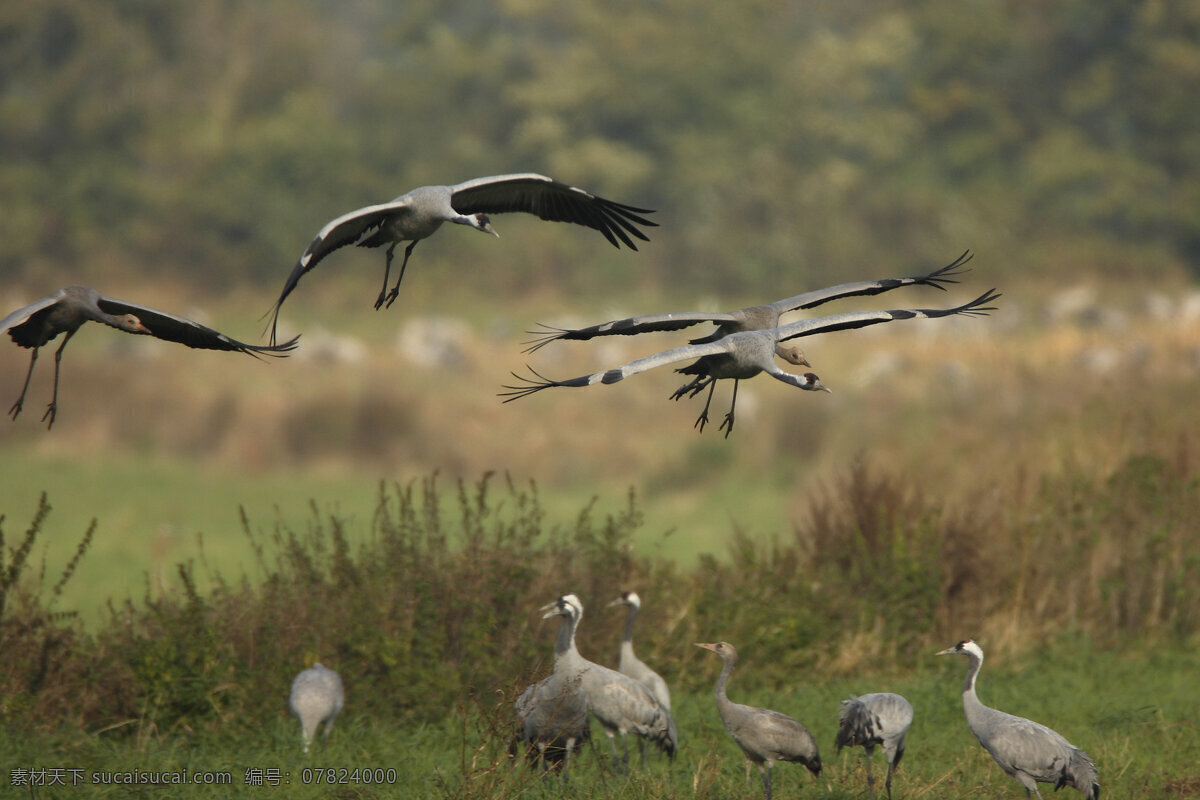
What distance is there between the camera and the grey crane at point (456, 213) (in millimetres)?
6414

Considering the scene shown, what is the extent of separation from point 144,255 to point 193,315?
3.89 m

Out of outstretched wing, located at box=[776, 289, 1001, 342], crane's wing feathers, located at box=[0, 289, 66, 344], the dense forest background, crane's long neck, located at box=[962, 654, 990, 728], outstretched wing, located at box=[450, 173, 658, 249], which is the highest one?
the dense forest background

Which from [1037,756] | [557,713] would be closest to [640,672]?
[557,713]

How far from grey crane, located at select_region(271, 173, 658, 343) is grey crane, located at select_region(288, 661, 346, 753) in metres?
2.29

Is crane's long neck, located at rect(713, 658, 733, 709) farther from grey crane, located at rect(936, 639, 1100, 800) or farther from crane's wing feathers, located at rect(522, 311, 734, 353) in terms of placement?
crane's wing feathers, located at rect(522, 311, 734, 353)

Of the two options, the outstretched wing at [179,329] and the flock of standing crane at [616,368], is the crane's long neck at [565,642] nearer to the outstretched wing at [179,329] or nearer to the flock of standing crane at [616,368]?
the flock of standing crane at [616,368]

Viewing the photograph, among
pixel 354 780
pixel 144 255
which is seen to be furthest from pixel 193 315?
pixel 354 780

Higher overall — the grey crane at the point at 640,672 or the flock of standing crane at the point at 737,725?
the grey crane at the point at 640,672

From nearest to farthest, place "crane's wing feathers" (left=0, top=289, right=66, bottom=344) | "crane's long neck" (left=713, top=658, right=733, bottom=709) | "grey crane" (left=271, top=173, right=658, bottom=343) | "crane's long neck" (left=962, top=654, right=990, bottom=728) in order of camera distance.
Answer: "crane's wing feathers" (left=0, top=289, right=66, bottom=344), "grey crane" (left=271, top=173, right=658, bottom=343), "crane's long neck" (left=962, top=654, right=990, bottom=728), "crane's long neck" (left=713, top=658, right=733, bottom=709)

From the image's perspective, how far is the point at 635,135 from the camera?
146ft

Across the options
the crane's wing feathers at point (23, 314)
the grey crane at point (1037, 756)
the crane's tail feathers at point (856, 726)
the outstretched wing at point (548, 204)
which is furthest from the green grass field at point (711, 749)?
the outstretched wing at point (548, 204)

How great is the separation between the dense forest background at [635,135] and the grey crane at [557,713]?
3392 cm

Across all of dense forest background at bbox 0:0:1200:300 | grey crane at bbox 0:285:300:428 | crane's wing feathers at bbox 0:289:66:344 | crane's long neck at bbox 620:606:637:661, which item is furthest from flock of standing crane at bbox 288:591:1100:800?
dense forest background at bbox 0:0:1200:300

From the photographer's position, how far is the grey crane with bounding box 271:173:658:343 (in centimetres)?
641
